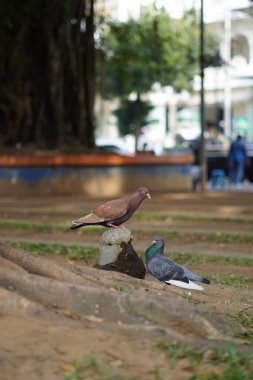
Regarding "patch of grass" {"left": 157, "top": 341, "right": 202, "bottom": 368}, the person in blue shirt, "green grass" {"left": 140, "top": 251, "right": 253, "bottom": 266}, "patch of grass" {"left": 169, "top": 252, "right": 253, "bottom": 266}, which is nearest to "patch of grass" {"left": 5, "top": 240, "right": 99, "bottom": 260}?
"green grass" {"left": 140, "top": 251, "right": 253, "bottom": 266}

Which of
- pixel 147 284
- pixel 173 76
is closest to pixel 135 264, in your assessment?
pixel 147 284

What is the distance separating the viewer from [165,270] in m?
7.02

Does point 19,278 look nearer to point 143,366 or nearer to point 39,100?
point 143,366

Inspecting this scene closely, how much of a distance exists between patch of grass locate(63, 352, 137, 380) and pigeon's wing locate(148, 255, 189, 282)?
2.51 metres

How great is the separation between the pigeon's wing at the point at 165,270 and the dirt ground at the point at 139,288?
0.38 ft

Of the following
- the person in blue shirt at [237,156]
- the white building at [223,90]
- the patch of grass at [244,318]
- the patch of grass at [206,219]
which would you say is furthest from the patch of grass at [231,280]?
the white building at [223,90]

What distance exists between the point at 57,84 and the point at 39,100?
2.30 feet

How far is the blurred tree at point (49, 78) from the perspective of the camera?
2202 centimetres

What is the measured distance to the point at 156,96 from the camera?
201 ft

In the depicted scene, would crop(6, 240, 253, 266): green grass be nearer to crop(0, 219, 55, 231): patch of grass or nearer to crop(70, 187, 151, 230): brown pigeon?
crop(0, 219, 55, 231): patch of grass

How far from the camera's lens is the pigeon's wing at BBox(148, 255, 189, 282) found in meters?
6.97

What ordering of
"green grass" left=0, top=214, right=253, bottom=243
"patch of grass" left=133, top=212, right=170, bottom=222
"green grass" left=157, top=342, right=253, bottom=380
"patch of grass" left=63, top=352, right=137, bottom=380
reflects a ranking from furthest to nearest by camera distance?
"patch of grass" left=133, top=212, right=170, bottom=222, "green grass" left=0, top=214, right=253, bottom=243, "green grass" left=157, top=342, right=253, bottom=380, "patch of grass" left=63, top=352, right=137, bottom=380

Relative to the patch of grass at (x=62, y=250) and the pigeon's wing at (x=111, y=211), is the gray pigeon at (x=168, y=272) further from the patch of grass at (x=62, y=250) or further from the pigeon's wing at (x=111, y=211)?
the patch of grass at (x=62, y=250)

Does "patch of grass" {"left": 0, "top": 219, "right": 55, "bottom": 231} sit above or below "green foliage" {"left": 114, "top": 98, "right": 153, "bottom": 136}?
below
